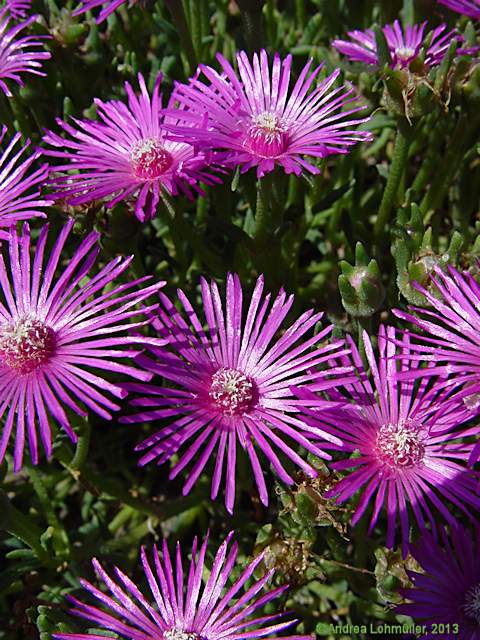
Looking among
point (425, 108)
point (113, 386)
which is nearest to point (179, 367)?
point (113, 386)

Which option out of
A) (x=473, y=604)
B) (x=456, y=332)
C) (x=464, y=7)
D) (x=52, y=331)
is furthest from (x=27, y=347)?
(x=464, y=7)

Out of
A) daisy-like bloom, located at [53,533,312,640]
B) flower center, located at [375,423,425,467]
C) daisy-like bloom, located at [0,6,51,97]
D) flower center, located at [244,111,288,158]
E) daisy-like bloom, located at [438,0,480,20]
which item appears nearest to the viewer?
daisy-like bloom, located at [53,533,312,640]

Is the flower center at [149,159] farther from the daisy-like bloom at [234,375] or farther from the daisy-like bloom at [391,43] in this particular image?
the daisy-like bloom at [391,43]

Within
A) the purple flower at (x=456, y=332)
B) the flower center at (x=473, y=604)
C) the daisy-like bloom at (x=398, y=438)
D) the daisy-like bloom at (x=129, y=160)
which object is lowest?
the flower center at (x=473, y=604)

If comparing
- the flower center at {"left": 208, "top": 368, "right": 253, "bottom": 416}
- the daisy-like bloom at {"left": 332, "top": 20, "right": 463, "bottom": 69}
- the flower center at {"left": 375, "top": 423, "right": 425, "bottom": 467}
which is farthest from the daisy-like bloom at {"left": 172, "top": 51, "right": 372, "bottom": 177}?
the flower center at {"left": 375, "top": 423, "right": 425, "bottom": 467}

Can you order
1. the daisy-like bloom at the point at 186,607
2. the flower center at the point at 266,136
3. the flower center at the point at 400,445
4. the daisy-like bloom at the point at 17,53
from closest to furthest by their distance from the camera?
the daisy-like bloom at the point at 186,607 → the flower center at the point at 400,445 → the flower center at the point at 266,136 → the daisy-like bloom at the point at 17,53

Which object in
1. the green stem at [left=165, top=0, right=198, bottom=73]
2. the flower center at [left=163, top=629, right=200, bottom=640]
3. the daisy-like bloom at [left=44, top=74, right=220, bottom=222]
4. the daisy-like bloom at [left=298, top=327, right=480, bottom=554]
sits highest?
the green stem at [left=165, top=0, right=198, bottom=73]

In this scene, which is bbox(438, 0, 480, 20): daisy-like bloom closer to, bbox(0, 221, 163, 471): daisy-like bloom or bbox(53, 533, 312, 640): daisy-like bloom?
bbox(0, 221, 163, 471): daisy-like bloom

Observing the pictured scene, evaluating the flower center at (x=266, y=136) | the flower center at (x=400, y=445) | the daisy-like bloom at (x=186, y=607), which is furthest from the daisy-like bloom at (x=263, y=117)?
the daisy-like bloom at (x=186, y=607)
